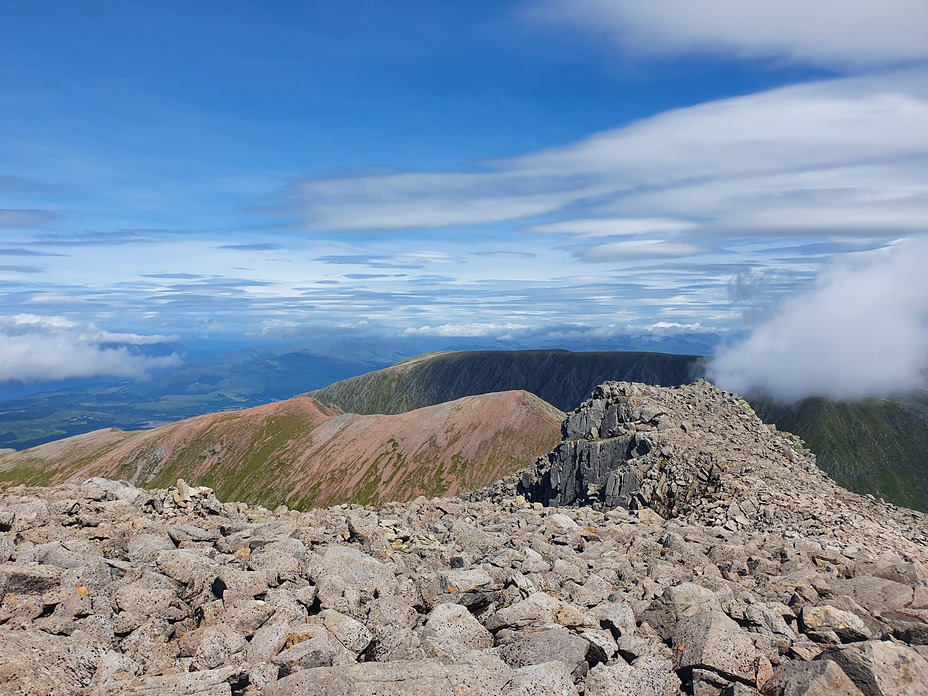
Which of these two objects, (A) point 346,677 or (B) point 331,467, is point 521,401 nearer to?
(B) point 331,467

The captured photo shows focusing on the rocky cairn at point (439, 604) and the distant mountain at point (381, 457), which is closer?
the rocky cairn at point (439, 604)

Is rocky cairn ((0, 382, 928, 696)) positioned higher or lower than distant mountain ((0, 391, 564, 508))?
higher

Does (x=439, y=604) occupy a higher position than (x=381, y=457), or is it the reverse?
(x=439, y=604)

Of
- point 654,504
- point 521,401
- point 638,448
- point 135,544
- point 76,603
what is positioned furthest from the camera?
point 521,401

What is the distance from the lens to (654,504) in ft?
122

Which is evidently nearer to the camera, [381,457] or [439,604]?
[439,604]

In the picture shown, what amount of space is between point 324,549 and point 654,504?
24992 mm

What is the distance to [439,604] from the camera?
48.4 ft

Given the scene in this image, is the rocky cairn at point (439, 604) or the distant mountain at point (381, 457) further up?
the rocky cairn at point (439, 604)

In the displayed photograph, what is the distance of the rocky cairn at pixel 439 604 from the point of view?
10.9 m

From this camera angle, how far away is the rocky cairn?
10.9 m

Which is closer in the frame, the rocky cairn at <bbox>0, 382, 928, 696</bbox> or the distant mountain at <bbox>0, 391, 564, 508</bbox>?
the rocky cairn at <bbox>0, 382, 928, 696</bbox>

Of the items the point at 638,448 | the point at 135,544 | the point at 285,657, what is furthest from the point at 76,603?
the point at 638,448

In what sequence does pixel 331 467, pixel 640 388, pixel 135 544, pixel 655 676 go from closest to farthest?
pixel 655 676, pixel 135 544, pixel 640 388, pixel 331 467
